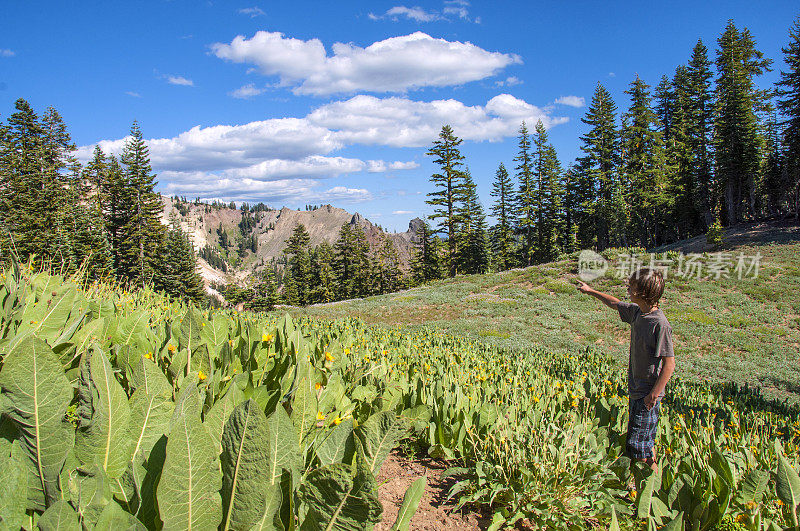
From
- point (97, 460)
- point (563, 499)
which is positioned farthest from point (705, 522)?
point (97, 460)

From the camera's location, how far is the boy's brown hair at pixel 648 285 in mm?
3525

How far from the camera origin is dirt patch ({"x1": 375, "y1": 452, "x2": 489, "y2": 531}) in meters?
2.10

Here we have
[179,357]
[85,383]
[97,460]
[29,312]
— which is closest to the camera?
Answer: [97,460]

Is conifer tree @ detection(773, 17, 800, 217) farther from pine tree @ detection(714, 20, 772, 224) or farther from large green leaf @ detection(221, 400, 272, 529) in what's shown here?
large green leaf @ detection(221, 400, 272, 529)

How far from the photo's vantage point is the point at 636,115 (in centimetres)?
4222

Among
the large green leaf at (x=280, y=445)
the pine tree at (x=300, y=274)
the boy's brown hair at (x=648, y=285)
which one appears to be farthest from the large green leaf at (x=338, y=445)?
the pine tree at (x=300, y=274)

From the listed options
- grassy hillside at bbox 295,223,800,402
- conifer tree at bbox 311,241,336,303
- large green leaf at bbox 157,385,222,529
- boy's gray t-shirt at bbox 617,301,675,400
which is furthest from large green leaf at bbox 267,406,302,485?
conifer tree at bbox 311,241,336,303

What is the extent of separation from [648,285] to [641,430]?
4.01ft

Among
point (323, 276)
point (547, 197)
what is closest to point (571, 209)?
point (547, 197)

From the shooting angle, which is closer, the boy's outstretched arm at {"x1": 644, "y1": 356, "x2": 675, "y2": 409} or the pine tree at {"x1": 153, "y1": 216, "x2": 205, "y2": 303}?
the boy's outstretched arm at {"x1": 644, "y1": 356, "x2": 675, "y2": 409}

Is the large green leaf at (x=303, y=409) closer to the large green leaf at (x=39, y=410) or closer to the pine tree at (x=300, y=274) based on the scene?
the large green leaf at (x=39, y=410)

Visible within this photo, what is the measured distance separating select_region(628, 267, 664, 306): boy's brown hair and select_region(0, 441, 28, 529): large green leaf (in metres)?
4.01

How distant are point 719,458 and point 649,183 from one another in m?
45.0

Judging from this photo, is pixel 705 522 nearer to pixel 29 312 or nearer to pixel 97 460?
pixel 97 460
